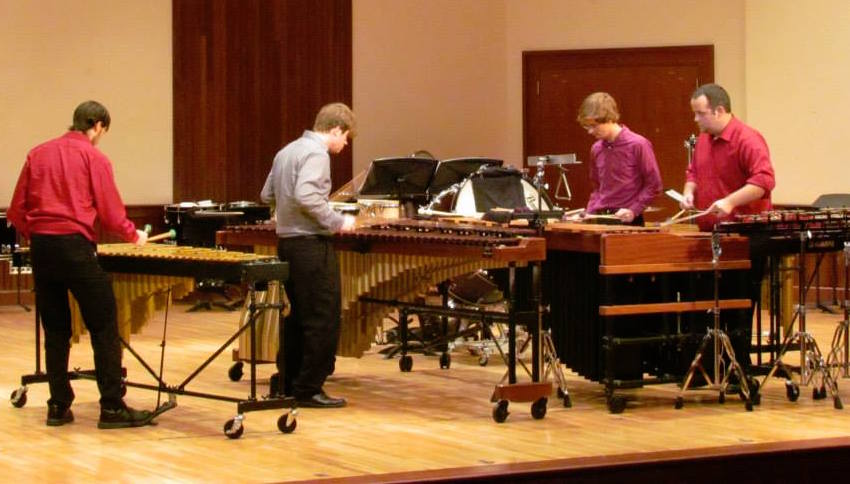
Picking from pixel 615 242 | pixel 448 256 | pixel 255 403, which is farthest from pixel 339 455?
pixel 615 242

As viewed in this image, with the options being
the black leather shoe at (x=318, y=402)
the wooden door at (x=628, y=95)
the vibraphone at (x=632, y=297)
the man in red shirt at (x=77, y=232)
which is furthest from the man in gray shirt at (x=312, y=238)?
the wooden door at (x=628, y=95)

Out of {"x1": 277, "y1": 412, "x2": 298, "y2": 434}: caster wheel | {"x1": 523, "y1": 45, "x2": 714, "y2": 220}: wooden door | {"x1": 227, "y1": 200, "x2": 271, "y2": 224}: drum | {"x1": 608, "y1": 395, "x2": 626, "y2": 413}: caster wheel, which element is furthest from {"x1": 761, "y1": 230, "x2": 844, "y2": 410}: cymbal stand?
{"x1": 227, "y1": 200, "x2": 271, "y2": 224}: drum

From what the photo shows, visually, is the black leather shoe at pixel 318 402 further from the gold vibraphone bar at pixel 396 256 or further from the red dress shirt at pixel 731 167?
the red dress shirt at pixel 731 167

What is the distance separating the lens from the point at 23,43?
1112 centimetres

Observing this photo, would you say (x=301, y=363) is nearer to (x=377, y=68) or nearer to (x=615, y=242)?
(x=615, y=242)

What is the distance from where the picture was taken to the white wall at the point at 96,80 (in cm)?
1109

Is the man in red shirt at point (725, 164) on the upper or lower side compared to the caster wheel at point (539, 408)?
upper

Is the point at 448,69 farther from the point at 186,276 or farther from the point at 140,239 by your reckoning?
the point at 186,276

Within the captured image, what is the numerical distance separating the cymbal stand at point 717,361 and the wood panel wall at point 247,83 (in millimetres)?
6229

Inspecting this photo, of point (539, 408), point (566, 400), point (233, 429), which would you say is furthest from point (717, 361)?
point (233, 429)

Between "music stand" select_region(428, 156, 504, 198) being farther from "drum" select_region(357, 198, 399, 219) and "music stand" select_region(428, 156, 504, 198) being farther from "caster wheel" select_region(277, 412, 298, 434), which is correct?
"caster wheel" select_region(277, 412, 298, 434)

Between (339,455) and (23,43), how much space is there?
6765mm

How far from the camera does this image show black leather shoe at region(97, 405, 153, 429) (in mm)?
6053

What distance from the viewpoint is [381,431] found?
601cm
